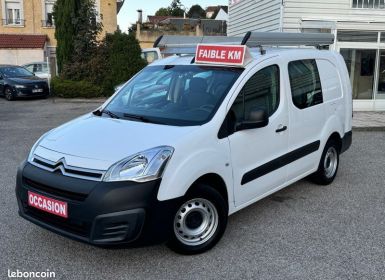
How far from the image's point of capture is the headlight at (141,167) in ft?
11.1

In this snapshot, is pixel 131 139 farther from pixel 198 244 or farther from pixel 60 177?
pixel 198 244

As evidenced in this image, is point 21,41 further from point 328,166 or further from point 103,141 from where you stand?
point 103,141

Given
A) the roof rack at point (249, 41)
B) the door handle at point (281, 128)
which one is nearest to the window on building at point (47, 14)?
the roof rack at point (249, 41)

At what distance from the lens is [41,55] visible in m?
31.7

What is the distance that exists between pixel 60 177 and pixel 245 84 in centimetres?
192

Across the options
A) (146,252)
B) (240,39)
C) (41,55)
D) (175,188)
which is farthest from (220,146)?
(41,55)

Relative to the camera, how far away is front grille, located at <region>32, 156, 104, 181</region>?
3391mm

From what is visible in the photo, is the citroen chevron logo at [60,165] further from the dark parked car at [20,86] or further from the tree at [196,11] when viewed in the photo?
the tree at [196,11]

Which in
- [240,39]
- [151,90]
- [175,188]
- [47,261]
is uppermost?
[240,39]

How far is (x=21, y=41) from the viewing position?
31641 mm

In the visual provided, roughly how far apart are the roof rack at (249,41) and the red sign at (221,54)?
0.65 feet

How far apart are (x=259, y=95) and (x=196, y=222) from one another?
Result: 57.1 inches

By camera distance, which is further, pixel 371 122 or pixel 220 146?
pixel 371 122

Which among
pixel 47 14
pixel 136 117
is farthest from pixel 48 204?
pixel 47 14
